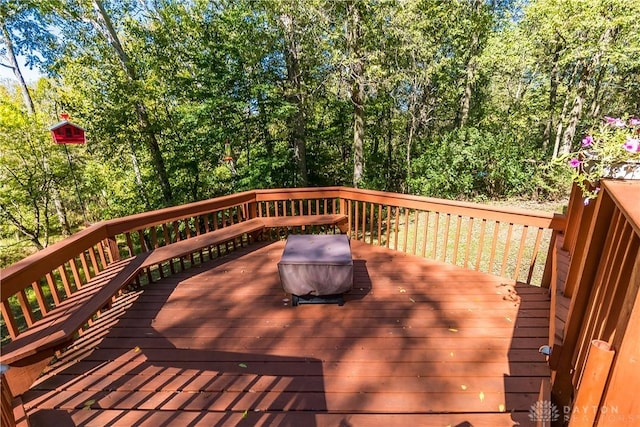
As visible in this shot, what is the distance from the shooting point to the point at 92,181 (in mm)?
9523

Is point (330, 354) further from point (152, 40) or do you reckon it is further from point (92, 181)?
point (92, 181)

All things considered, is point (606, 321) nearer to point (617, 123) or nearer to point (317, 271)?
point (617, 123)

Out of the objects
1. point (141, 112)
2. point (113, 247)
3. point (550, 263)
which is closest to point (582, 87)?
point (550, 263)

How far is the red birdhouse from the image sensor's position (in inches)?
203

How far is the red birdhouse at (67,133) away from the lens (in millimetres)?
5164

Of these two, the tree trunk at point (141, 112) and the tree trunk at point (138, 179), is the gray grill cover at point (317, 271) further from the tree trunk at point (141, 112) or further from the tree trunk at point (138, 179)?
the tree trunk at point (138, 179)

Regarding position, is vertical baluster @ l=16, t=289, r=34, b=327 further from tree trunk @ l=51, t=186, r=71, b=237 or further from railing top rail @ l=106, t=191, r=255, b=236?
tree trunk @ l=51, t=186, r=71, b=237

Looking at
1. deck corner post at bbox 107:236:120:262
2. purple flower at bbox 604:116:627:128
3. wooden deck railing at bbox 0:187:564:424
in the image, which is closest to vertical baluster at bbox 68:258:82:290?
wooden deck railing at bbox 0:187:564:424

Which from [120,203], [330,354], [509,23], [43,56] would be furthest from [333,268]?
[43,56]

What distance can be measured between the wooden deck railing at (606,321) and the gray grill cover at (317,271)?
160 cm

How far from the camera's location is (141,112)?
7691 mm

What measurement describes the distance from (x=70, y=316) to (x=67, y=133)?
4.38m

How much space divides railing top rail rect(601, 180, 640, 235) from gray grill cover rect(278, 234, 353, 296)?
192 centimetres

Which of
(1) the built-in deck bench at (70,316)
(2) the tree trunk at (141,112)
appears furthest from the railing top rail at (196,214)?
(2) the tree trunk at (141,112)
